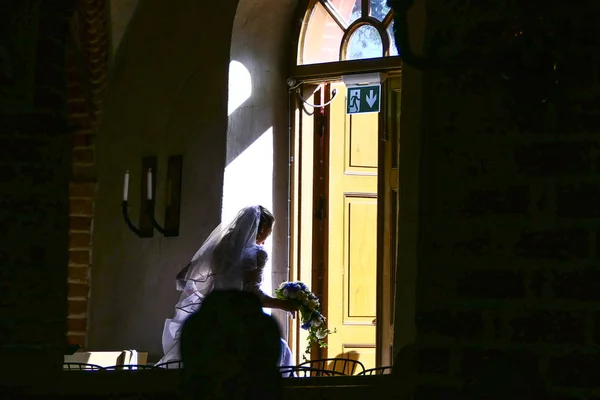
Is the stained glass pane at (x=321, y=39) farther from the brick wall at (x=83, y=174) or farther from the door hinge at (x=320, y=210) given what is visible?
the brick wall at (x=83, y=174)

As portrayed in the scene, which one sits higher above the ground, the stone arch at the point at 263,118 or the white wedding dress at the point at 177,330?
the stone arch at the point at 263,118

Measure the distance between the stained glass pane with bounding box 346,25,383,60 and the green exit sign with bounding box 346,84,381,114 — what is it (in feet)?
0.52

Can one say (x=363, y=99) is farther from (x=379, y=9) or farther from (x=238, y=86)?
(x=238, y=86)

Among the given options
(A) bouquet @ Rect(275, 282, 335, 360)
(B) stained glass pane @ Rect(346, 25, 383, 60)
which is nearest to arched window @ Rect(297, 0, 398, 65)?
(B) stained glass pane @ Rect(346, 25, 383, 60)

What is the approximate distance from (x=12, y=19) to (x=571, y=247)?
4.57 feet

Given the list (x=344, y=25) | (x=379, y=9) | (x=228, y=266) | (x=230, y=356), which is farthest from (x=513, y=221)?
(x=344, y=25)

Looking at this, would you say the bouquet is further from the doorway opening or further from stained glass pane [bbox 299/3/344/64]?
stained glass pane [bbox 299/3/344/64]

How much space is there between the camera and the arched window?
5.05 meters

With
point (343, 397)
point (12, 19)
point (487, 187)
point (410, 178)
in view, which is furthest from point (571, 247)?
Result: point (12, 19)

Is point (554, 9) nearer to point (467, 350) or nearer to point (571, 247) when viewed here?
point (571, 247)

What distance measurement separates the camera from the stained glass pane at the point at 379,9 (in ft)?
16.5

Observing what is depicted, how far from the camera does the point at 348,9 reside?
5.15m

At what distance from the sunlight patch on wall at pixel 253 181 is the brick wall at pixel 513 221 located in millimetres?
2894

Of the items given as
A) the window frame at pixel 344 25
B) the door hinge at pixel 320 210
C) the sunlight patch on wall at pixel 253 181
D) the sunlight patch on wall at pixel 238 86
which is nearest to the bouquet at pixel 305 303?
the sunlight patch on wall at pixel 253 181
